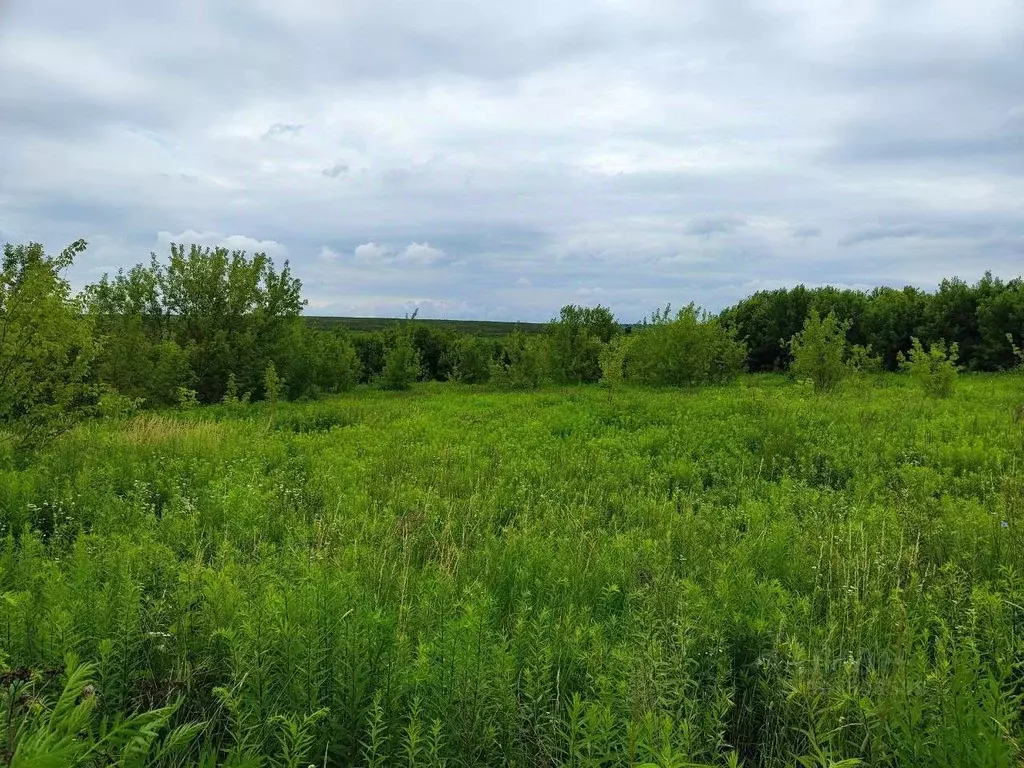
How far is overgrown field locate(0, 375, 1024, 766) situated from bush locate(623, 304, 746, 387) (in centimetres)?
1643

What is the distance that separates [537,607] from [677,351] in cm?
2333

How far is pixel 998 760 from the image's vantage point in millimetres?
2004

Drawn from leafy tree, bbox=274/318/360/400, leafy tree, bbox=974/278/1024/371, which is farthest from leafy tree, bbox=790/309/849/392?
leafy tree, bbox=274/318/360/400

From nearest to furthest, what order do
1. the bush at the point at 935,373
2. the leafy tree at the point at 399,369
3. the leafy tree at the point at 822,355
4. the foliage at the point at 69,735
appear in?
1. the foliage at the point at 69,735
2. the bush at the point at 935,373
3. the leafy tree at the point at 822,355
4. the leafy tree at the point at 399,369

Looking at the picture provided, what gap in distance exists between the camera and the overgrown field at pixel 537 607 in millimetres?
2441

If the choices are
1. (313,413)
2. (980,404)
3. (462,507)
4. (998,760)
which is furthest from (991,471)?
(313,413)

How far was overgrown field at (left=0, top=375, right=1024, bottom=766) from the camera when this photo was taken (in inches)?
96.1

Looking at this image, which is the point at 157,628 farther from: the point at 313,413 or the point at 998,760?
the point at 313,413

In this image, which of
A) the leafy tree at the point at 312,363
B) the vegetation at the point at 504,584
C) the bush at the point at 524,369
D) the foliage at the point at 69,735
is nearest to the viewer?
the foliage at the point at 69,735

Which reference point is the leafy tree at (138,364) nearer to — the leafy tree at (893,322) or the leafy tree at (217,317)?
the leafy tree at (217,317)

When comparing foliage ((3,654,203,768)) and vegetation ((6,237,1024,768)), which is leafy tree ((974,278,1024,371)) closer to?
vegetation ((6,237,1024,768))

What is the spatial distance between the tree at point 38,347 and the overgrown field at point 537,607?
1.93 feet

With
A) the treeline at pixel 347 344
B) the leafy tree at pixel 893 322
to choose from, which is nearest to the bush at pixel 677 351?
the treeline at pixel 347 344

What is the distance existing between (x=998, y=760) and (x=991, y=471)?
287 inches
